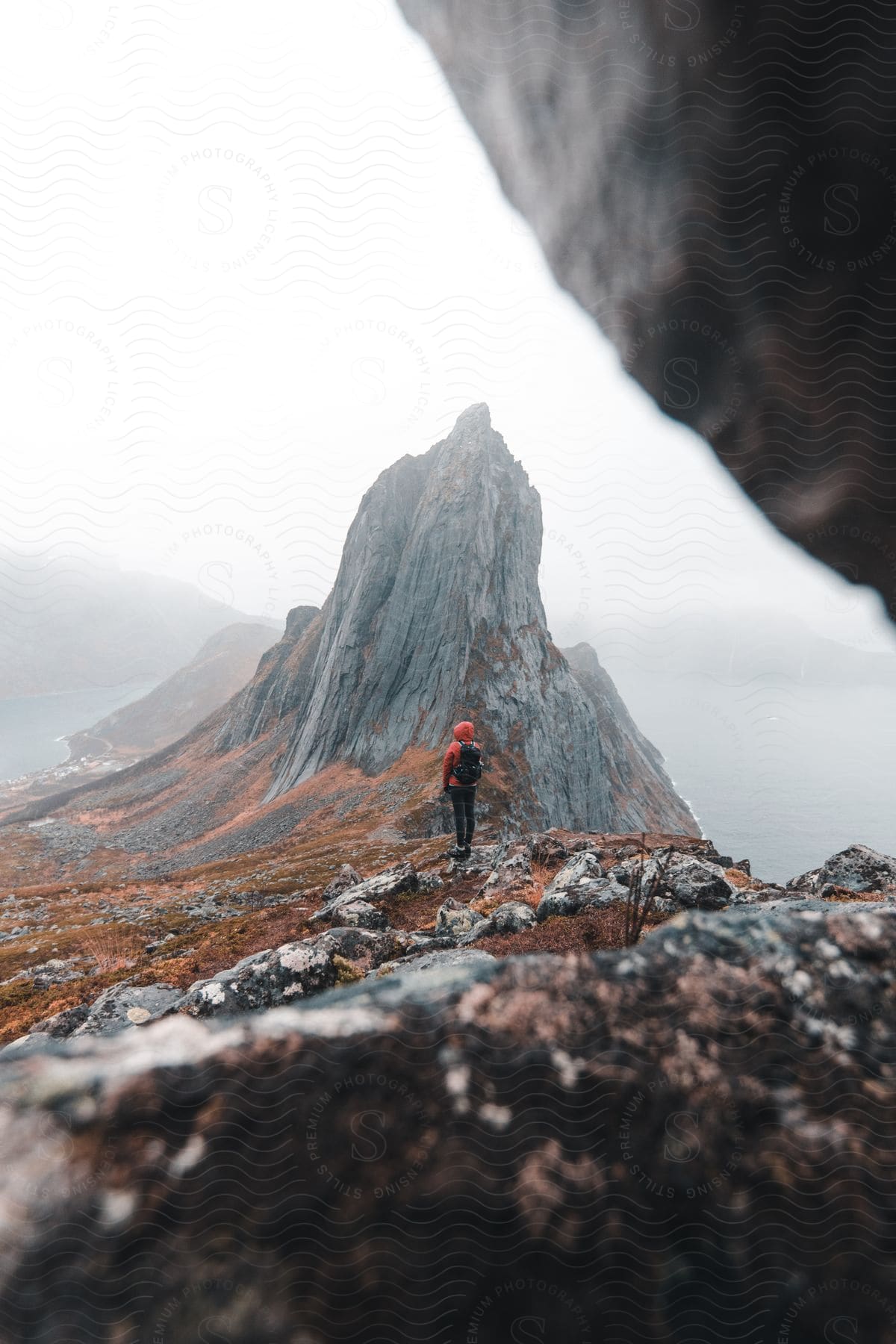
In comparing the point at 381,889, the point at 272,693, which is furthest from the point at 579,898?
the point at 272,693

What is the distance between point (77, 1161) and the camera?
9.43 ft

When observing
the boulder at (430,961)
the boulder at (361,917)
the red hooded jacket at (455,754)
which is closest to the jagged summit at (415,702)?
the red hooded jacket at (455,754)

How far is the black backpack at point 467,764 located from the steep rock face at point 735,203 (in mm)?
9146

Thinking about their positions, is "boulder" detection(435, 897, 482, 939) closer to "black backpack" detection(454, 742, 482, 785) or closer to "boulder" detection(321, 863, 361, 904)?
"boulder" detection(321, 863, 361, 904)

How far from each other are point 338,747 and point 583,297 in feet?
167

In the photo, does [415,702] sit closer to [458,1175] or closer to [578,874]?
[578,874]

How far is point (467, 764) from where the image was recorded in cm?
1433

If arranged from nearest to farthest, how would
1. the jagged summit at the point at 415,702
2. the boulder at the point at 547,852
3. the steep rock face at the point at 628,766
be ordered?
the boulder at the point at 547,852 < the jagged summit at the point at 415,702 < the steep rock face at the point at 628,766

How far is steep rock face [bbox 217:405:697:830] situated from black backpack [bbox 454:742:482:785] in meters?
28.1

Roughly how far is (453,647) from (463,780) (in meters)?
40.7

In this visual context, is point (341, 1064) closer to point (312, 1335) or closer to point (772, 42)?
point (312, 1335)

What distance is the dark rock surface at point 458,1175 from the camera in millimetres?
2707

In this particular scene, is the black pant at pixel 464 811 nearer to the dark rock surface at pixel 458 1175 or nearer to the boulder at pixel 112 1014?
the boulder at pixel 112 1014

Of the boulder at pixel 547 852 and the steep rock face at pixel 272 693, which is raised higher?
the boulder at pixel 547 852
